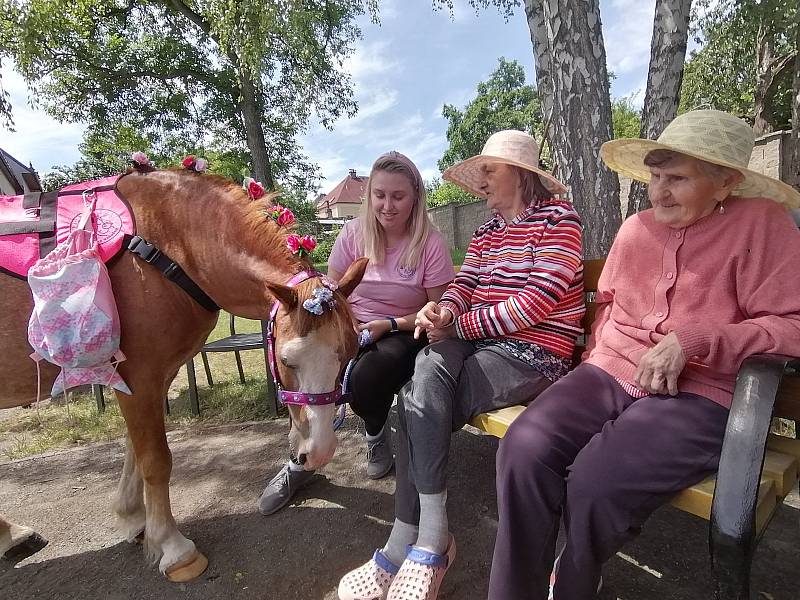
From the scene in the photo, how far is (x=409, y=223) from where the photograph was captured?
264 centimetres

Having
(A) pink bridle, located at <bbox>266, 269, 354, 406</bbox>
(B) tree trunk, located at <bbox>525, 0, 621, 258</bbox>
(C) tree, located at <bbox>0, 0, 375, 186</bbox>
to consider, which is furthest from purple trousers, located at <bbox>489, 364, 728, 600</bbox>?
(C) tree, located at <bbox>0, 0, 375, 186</bbox>

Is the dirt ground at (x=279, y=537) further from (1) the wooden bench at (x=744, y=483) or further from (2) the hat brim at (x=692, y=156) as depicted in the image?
(2) the hat brim at (x=692, y=156)

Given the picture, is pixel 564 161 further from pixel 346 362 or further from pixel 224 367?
pixel 224 367

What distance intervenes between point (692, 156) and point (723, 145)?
93 millimetres

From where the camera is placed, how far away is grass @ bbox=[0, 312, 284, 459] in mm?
3598

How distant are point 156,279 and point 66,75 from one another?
1404 cm

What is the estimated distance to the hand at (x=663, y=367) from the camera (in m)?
1.44

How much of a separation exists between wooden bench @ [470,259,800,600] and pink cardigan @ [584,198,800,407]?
11cm

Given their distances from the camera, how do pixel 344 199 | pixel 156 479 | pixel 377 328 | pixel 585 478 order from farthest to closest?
pixel 344 199 < pixel 377 328 < pixel 156 479 < pixel 585 478

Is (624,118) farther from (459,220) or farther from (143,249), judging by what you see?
(143,249)

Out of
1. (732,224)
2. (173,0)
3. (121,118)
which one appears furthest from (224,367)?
(121,118)

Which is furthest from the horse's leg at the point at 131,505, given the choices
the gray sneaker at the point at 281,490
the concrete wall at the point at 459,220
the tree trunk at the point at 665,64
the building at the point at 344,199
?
the building at the point at 344,199

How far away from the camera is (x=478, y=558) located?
1977mm

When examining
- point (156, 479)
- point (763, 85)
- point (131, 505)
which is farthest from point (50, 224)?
point (763, 85)
